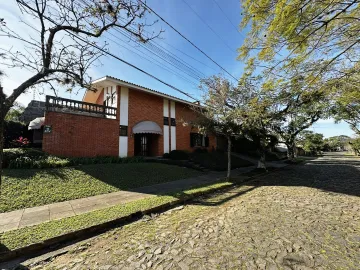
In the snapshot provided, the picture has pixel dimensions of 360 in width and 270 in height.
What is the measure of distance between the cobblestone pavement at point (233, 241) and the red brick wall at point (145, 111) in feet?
33.8

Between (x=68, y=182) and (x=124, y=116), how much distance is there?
24.0 feet

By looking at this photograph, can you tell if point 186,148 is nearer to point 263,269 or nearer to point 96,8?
point 96,8

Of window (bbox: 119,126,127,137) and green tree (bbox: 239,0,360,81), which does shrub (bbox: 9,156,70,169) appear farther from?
green tree (bbox: 239,0,360,81)

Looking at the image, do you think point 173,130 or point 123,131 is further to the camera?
point 173,130

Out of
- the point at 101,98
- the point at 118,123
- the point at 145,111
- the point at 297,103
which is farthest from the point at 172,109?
the point at 297,103

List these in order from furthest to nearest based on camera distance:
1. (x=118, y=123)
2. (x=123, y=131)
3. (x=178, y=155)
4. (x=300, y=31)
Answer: (x=178, y=155), (x=123, y=131), (x=118, y=123), (x=300, y=31)

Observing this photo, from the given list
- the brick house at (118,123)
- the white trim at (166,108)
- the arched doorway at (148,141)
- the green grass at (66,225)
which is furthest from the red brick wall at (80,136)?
the green grass at (66,225)

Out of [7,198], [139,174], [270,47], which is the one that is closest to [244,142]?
[139,174]

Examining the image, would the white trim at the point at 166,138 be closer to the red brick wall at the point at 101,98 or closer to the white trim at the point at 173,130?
the white trim at the point at 173,130

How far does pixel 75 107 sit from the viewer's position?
11891 millimetres

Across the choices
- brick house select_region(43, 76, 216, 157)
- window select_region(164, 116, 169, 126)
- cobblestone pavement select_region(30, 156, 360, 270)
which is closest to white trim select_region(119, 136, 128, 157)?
brick house select_region(43, 76, 216, 157)

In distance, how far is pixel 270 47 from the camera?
4176mm

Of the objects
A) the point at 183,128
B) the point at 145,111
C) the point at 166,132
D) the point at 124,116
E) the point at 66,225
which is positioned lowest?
the point at 66,225

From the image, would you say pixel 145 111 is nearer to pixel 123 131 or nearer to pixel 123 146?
pixel 123 131
